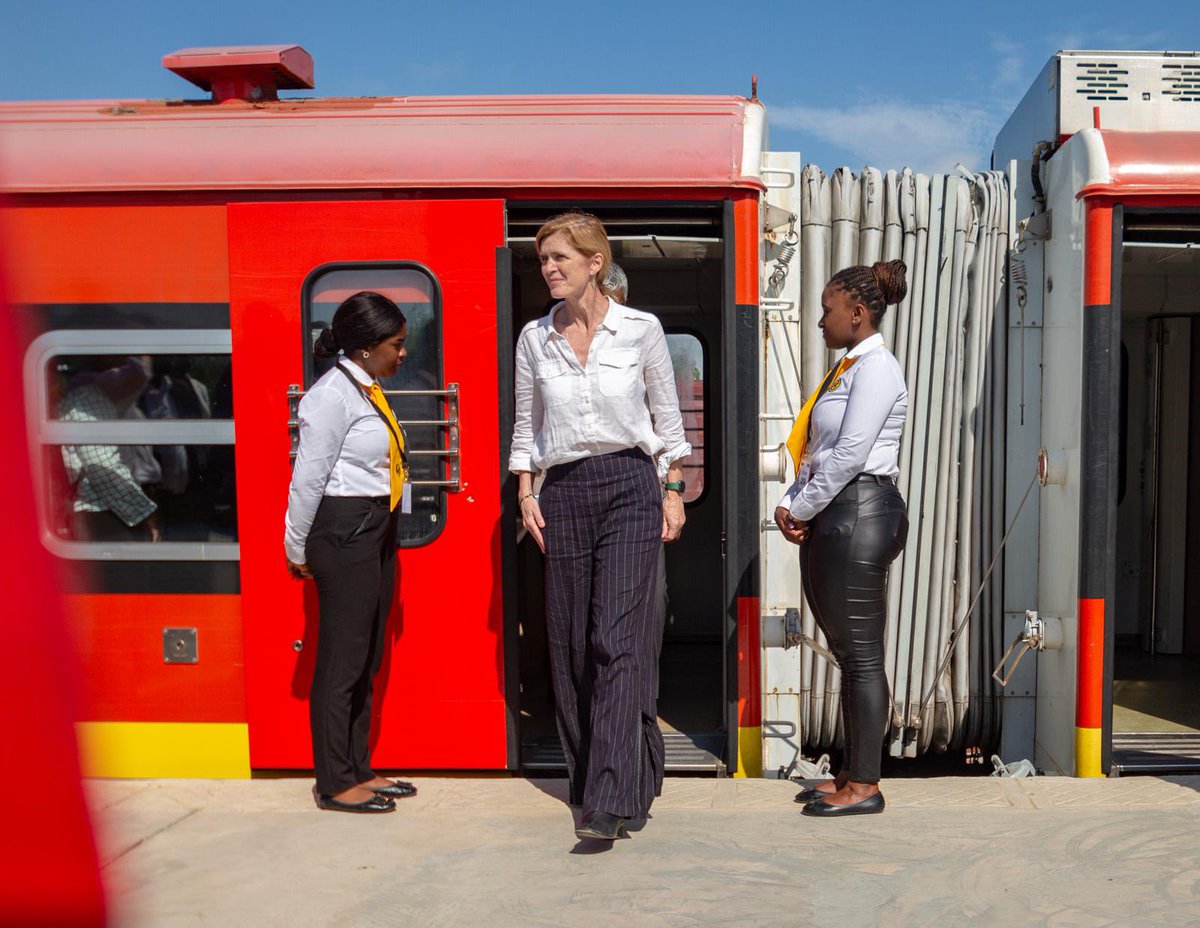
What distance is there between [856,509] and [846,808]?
98 centimetres

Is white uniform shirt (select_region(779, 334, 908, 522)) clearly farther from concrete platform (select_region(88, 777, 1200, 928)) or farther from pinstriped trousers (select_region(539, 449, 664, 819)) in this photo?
concrete platform (select_region(88, 777, 1200, 928))

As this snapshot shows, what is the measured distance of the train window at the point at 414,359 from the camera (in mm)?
3928

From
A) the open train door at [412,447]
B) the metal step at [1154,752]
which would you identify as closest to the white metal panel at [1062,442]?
the metal step at [1154,752]

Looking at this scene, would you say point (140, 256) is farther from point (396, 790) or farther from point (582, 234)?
point (396, 790)

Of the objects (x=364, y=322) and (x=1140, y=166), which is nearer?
(x=364, y=322)

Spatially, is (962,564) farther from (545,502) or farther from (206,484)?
(206,484)

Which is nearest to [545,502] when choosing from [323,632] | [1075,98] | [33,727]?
[323,632]

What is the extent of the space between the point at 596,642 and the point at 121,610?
1.92m

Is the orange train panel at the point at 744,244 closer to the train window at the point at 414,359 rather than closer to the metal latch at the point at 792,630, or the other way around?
the train window at the point at 414,359

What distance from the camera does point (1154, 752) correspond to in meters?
4.17

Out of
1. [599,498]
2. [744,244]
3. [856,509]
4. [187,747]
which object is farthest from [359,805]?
[744,244]

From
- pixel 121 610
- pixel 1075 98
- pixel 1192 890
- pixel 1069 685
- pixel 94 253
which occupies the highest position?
pixel 1075 98

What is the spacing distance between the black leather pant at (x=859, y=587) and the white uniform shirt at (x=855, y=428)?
70 mm

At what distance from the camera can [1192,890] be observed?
290cm
